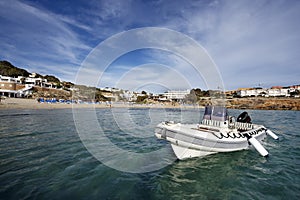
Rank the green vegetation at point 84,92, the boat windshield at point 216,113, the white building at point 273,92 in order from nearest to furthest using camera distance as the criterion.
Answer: the boat windshield at point 216,113 → the green vegetation at point 84,92 → the white building at point 273,92

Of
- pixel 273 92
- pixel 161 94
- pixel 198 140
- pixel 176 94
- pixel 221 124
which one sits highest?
pixel 273 92

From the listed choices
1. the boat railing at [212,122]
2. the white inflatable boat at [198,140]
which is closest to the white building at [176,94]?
the boat railing at [212,122]

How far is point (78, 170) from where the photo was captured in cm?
648

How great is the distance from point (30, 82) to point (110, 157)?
261ft

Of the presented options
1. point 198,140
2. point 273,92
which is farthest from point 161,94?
point 273,92

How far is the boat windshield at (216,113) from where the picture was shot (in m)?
10.6

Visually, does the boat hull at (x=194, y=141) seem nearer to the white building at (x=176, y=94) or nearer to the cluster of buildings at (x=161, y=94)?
the cluster of buildings at (x=161, y=94)

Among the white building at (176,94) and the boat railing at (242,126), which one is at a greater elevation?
the white building at (176,94)

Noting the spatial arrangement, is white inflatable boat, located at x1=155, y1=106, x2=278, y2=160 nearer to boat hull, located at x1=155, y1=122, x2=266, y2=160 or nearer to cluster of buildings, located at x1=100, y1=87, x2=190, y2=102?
boat hull, located at x1=155, y1=122, x2=266, y2=160

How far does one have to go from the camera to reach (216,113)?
10.9 m

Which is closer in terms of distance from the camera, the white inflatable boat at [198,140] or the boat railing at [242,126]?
the white inflatable boat at [198,140]

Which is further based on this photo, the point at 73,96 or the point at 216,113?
the point at 73,96

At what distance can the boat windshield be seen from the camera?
10.6 metres

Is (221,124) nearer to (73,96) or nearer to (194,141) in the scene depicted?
(194,141)
